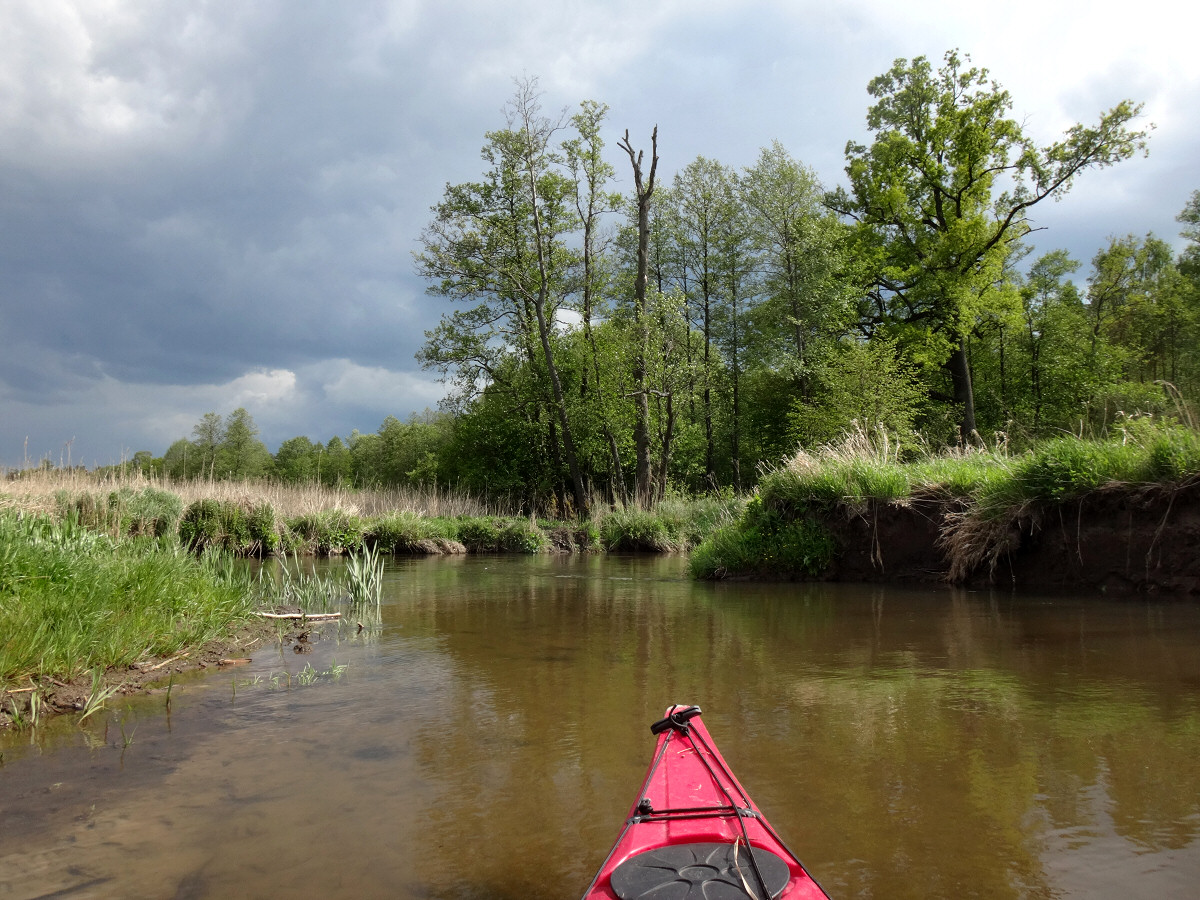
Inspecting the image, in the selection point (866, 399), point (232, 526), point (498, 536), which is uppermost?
point (866, 399)

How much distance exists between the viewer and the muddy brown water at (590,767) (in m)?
2.13

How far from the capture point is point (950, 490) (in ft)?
30.2

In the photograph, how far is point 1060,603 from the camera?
7.08 m

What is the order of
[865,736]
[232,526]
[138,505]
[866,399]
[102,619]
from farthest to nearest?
[866,399]
[232,526]
[138,505]
[102,619]
[865,736]

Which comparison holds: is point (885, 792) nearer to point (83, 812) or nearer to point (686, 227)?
point (83, 812)

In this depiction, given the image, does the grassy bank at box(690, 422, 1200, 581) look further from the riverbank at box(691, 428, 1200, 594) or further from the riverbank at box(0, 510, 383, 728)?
the riverbank at box(0, 510, 383, 728)

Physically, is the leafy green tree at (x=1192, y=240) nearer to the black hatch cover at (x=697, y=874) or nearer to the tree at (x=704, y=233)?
the tree at (x=704, y=233)

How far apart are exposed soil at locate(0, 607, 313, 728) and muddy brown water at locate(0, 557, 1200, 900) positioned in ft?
0.70

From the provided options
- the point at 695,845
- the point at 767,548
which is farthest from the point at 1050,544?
the point at 695,845

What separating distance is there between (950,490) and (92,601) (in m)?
9.13

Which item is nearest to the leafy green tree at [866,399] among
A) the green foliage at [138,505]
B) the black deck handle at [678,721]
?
the green foliage at [138,505]

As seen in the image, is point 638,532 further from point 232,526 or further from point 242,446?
point 242,446

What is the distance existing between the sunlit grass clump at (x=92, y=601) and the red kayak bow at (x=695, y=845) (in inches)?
145

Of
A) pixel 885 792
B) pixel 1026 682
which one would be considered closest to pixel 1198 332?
pixel 1026 682
